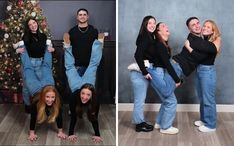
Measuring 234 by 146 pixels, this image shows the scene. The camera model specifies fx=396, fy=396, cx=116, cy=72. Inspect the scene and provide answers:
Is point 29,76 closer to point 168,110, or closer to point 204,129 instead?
point 168,110

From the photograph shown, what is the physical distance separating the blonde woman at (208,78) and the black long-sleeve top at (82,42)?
0.98 m

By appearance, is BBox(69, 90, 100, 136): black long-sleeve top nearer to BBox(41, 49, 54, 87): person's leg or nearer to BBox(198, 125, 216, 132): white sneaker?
BBox(41, 49, 54, 87): person's leg

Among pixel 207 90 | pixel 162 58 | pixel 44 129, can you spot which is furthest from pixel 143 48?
pixel 44 129

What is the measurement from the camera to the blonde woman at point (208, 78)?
3.31m

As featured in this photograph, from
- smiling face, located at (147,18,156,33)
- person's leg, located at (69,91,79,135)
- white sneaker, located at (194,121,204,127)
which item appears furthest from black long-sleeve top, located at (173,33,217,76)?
person's leg, located at (69,91,79,135)

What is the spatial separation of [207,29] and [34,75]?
1.55 metres

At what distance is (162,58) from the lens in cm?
319

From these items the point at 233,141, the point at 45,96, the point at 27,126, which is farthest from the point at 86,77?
the point at 233,141

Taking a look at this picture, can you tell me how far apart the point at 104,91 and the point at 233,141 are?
1415 millimetres

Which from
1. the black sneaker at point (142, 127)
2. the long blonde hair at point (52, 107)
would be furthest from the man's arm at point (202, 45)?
the long blonde hair at point (52, 107)

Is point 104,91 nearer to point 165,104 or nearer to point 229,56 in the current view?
point 165,104

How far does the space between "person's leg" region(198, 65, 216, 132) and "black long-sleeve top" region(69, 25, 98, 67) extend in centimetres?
99

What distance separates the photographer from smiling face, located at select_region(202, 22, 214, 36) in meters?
3.34

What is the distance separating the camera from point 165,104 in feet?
10.8
